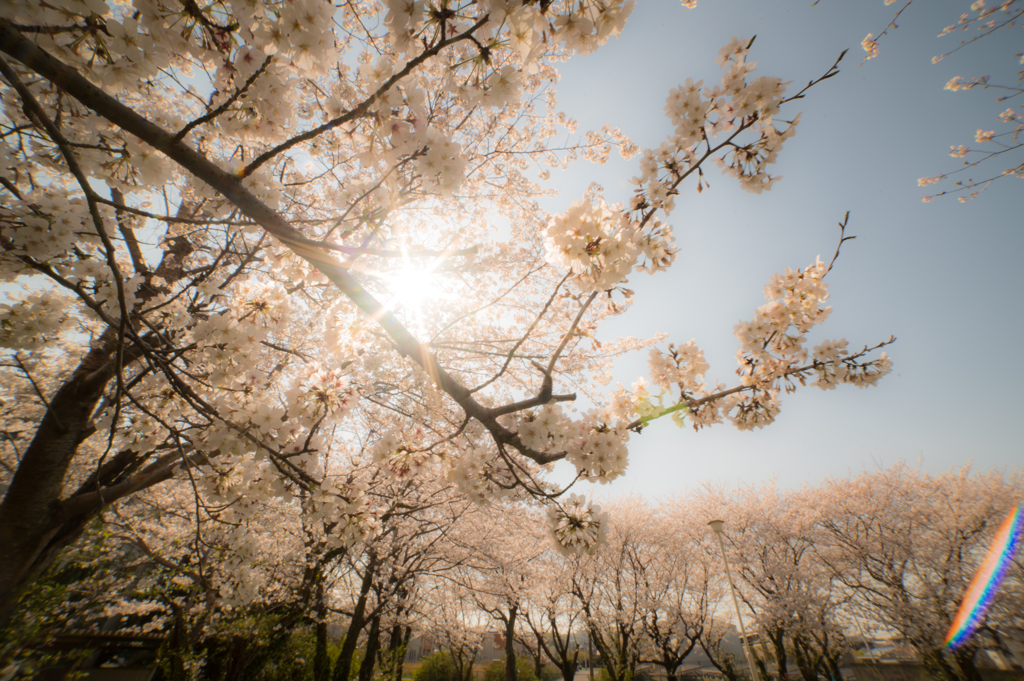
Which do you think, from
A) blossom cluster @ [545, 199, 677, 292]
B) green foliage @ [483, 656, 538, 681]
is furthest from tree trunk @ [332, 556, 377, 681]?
green foliage @ [483, 656, 538, 681]

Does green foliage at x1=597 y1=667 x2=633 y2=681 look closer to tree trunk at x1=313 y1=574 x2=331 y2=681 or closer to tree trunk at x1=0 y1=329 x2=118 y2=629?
Result: tree trunk at x1=313 y1=574 x2=331 y2=681

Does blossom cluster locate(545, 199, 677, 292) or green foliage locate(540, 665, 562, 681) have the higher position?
blossom cluster locate(545, 199, 677, 292)

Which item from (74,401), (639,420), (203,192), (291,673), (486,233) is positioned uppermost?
(486,233)

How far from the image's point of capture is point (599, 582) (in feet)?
51.5

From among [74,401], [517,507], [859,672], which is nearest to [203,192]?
[74,401]

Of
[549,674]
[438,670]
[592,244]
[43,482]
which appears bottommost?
[549,674]

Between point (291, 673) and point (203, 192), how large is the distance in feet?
37.1

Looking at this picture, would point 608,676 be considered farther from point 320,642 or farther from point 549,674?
point 320,642

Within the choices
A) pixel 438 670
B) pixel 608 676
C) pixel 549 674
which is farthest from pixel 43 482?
pixel 549 674

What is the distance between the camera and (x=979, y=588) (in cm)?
1275

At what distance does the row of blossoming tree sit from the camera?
8086 millimetres

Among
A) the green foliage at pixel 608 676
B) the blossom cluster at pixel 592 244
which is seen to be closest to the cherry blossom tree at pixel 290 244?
the blossom cluster at pixel 592 244

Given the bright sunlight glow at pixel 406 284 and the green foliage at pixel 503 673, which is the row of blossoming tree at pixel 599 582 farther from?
the bright sunlight glow at pixel 406 284

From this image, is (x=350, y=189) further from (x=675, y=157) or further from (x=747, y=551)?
(x=747, y=551)
